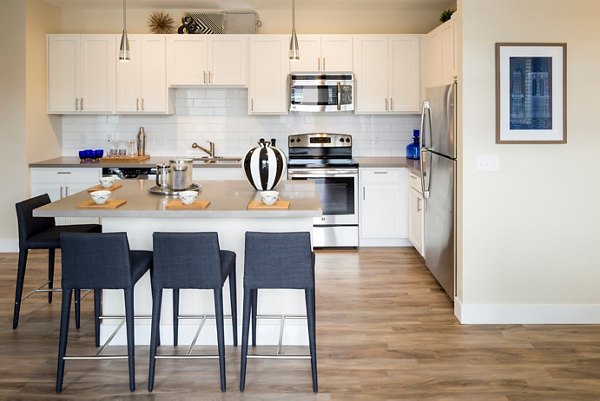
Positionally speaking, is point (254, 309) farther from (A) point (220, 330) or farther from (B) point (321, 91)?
(B) point (321, 91)

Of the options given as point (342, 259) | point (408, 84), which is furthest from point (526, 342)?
point (408, 84)

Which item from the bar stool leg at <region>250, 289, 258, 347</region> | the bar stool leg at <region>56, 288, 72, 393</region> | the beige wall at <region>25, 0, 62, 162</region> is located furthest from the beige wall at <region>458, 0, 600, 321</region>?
the beige wall at <region>25, 0, 62, 162</region>

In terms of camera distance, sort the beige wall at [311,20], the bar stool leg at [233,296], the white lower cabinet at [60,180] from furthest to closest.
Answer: the beige wall at [311,20], the white lower cabinet at [60,180], the bar stool leg at [233,296]

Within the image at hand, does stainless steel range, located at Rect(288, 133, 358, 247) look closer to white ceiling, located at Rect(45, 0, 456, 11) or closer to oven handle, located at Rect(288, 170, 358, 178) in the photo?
oven handle, located at Rect(288, 170, 358, 178)

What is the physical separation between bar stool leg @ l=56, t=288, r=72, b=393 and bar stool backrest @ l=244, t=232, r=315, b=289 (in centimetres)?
92

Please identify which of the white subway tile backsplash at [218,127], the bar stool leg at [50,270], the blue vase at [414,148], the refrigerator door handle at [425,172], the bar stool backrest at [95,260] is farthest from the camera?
the white subway tile backsplash at [218,127]

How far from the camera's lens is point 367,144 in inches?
296

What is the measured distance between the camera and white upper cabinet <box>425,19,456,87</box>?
223 inches

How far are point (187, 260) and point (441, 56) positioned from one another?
12.2 ft

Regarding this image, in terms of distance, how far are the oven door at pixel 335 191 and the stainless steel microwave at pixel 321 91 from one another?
70 centimetres

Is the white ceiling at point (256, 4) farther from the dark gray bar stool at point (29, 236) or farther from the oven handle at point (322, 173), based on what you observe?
the dark gray bar stool at point (29, 236)

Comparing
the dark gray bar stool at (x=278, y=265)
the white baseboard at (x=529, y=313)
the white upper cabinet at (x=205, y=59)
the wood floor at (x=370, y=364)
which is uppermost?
the white upper cabinet at (x=205, y=59)

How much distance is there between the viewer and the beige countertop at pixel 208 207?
3.59m

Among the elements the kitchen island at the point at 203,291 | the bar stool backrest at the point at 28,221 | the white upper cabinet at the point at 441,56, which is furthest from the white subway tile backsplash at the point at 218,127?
A: the kitchen island at the point at 203,291
